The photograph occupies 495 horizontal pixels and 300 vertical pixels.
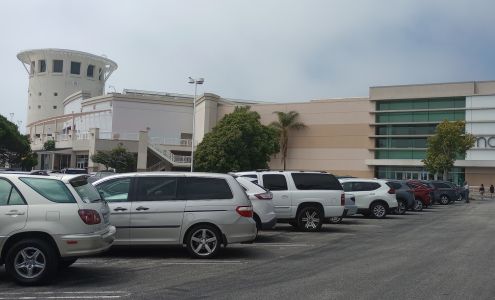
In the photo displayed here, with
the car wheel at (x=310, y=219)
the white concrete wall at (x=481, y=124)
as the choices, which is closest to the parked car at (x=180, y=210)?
the car wheel at (x=310, y=219)

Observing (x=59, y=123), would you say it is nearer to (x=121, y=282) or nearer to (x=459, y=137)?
(x=459, y=137)

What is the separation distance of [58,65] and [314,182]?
97936 mm

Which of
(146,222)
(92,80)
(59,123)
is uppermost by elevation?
(92,80)

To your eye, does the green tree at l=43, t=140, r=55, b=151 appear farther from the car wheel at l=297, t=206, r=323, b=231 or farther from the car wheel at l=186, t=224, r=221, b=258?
the car wheel at l=186, t=224, r=221, b=258

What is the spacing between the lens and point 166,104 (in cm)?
7669

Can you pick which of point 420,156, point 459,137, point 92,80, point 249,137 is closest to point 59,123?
point 92,80

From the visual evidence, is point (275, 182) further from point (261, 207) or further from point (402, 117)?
point (402, 117)

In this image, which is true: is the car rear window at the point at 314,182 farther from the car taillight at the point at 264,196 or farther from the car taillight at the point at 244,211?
the car taillight at the point at 244,211

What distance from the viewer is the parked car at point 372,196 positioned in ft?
72.4

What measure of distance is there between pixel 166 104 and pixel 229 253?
6677 centimetres

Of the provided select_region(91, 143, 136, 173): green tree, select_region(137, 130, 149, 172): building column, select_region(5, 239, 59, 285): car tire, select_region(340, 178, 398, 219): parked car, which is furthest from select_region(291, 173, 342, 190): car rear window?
select_region(137, 130, 149, 172): building column

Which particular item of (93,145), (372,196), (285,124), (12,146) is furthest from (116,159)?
(372,196)

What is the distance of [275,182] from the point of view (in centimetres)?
1588

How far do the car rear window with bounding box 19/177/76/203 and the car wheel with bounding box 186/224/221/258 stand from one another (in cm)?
299
